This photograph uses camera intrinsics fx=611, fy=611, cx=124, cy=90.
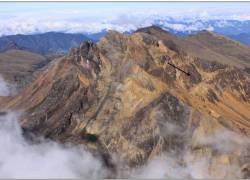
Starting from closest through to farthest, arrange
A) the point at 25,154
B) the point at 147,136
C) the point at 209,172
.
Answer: the point at 209,172
the point at 147,136
the point at 25,154

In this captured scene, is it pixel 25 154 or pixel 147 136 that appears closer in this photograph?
pixel 147 136

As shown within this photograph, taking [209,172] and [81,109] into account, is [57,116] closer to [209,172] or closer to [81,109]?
[81,109]

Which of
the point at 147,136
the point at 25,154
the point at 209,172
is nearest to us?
the point at 209,172

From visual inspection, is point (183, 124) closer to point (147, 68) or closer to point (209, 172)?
point (209, 172)

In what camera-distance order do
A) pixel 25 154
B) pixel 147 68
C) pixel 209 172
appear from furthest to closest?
1. pixel 147 68
2. pixel 25 154
3. pixel 209 172

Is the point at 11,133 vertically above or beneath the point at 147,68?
beneath

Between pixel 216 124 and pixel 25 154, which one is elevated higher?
pixel 216 124

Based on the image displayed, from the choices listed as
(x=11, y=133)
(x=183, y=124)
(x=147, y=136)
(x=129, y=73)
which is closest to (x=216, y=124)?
(x=183, y=124)

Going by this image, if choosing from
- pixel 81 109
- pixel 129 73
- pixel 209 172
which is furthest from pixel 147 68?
pixel 209 172

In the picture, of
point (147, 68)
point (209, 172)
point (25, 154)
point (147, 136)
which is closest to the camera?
point (209, 172)
